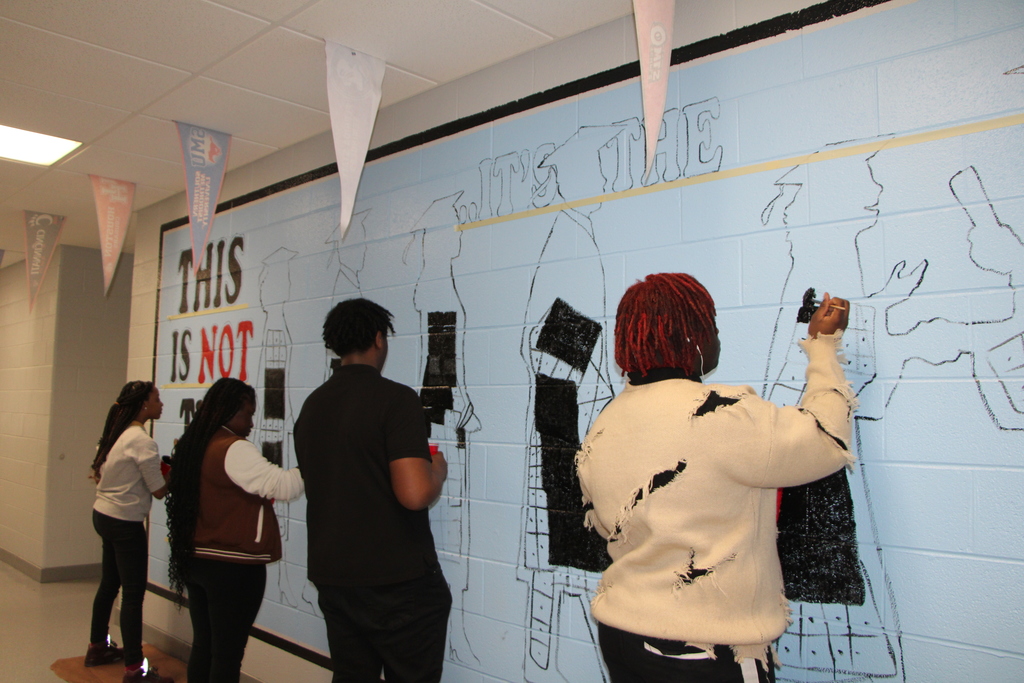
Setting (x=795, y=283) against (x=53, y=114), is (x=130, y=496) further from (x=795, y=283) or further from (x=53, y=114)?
(x=795, y=283)

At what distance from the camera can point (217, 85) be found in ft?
9.00

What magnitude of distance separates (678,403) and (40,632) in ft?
14.7

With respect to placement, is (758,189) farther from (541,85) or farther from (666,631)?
(666,631)

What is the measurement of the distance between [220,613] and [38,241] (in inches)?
141

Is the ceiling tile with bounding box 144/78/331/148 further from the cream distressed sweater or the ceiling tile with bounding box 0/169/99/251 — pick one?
the cream distressed sweater

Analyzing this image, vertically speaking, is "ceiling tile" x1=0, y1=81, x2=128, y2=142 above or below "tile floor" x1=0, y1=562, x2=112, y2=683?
above

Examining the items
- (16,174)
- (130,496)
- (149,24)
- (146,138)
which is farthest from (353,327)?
(16,174)

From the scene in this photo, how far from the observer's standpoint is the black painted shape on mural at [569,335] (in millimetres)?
2125

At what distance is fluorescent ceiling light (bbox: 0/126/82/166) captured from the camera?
10.8ft

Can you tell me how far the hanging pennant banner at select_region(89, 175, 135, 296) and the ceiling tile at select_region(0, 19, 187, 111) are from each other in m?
1.17

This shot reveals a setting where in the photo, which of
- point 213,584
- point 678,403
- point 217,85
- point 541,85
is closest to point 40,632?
point 213,584

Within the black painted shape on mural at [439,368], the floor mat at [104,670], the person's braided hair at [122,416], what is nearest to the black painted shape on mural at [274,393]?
the person's braided hair at [122,416]

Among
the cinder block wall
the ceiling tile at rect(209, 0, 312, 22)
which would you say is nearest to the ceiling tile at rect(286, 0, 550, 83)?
the ceiling tile at rect(209, 0, 312, 22)

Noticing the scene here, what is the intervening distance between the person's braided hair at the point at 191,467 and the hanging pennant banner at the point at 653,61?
1599 mm
